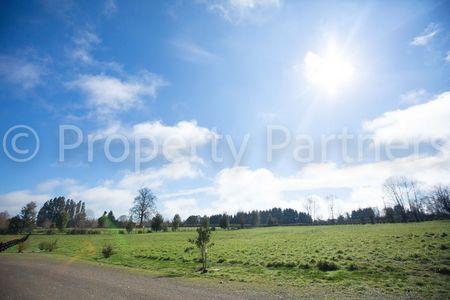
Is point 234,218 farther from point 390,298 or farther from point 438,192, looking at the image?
point 390,298

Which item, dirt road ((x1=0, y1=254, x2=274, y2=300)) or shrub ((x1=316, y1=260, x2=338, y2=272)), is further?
shrub ((x1=316, y1=260, x2=338, y2=272))

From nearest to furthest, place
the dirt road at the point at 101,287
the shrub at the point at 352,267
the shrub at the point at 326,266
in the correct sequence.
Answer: the dirt road at the point at 101,287 < the shrub at the point at 352,267 < the shrub at the point at 326,266

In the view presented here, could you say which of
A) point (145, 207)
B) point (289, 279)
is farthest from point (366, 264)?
point (145, 207)

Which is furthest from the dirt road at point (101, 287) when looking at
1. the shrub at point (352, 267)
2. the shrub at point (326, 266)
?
the shrub at point (352, 267)

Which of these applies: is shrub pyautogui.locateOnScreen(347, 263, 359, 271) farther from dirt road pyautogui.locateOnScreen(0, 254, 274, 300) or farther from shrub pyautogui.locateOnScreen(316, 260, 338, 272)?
dirt road pyautogui.locateOnScreen(0, 254, 274, 300)

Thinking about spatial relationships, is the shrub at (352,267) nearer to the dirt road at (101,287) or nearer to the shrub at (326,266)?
the shrub at (326,266)

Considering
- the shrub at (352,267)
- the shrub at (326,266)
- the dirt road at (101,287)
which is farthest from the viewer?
the shrub at (326,266)

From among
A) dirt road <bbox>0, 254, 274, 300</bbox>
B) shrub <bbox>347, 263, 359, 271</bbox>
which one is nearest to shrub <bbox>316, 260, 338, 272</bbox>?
shrub <bbox>347, 263, 359, 271</bbox>

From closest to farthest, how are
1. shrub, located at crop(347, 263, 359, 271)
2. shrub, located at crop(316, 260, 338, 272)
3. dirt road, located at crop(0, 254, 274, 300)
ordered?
dirt road, located at crop(0, 254, 274, 300)
shrub, located at crop(347, 263, 359, 271)
shrub, located at crop(316, 260, 338, 272)

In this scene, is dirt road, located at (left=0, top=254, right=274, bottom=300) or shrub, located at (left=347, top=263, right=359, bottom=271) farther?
shrub, located at (left=347, top=263, right=359, bottom=271)

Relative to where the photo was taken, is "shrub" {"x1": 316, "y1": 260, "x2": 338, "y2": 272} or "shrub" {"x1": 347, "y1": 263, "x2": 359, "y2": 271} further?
"shrub" {"x1": 316, "y1": 260, "x2": 338, "y2": 272}

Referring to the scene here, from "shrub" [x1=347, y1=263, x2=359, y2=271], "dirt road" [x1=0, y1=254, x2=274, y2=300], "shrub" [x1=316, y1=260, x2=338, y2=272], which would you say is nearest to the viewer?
"dirt road" [x1=0, y1=254, x2=274, y2=300]

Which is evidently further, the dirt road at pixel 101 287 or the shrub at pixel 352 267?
the shrub at pixel 352 267

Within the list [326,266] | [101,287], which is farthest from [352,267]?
[101,287]
